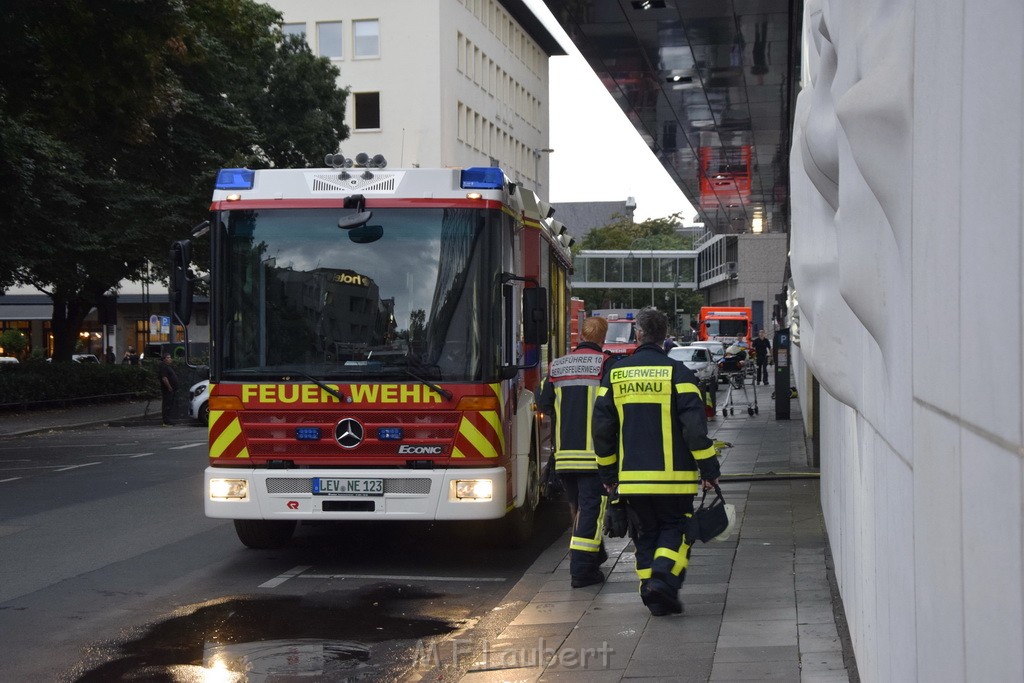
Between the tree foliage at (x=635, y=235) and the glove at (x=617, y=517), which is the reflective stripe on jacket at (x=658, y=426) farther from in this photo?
the tree foliage at (x=635, y=235)

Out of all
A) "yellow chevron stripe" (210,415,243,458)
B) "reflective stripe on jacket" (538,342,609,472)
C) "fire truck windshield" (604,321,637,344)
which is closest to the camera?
"reflective stripe on jacket" (538,342,609,472)

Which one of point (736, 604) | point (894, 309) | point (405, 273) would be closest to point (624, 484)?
point (736, 604)

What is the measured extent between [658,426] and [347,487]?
2.83 m

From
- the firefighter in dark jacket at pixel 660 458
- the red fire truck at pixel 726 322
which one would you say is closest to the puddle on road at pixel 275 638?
the firefighter in dark jacket at pixel 660 458

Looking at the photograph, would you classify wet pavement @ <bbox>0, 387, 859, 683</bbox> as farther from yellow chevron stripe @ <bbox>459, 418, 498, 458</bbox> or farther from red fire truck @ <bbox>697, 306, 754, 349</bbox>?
red fire truck @ <bbox>697, 306, 754, 349</bbox>

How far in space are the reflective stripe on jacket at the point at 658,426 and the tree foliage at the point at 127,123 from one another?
11376 mm

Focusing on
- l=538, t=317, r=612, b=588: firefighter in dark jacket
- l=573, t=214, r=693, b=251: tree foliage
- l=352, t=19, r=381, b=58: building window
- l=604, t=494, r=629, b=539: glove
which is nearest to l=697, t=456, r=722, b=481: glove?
l=604, t=494, r=629, b=539: glove

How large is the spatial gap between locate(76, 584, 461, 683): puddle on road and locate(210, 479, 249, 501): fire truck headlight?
1.03 m

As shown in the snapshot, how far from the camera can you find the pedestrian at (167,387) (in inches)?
1162

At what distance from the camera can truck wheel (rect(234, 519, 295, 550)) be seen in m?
10.5

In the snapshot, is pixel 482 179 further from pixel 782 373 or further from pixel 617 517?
pixel 782 373

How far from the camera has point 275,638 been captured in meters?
7.38

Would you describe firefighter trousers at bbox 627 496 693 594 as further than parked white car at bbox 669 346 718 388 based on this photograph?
No

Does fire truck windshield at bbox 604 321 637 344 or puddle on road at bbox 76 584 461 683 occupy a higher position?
fire truck windshield at bbox 604 321 637 344
